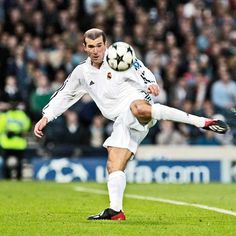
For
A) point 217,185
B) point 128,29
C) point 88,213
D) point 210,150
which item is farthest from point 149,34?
point 88,213

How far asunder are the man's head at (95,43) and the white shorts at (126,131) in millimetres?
741

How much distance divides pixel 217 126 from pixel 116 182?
129 centimetres

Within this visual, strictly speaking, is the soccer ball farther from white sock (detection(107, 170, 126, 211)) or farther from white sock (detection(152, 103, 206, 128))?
white sock (detection(107, 170, 126, 211))

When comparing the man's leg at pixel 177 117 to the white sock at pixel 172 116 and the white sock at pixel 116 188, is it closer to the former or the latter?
the white sock at pixel 172 116

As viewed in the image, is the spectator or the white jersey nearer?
the white jersey

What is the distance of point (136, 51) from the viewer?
1029 inches

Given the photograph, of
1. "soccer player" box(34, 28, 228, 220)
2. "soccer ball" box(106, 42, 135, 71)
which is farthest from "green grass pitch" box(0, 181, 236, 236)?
"soccer ball" box(106, 42, 135, 71)

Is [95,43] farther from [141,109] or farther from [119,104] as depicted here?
[141,109]

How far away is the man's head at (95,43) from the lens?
39.0 ft

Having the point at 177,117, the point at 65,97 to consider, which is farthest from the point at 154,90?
the point at 65,97

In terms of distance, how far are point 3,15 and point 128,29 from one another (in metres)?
3.22

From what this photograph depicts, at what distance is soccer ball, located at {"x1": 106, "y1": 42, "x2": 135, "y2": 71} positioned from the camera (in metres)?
11.7

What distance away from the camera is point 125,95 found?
12.0 metres

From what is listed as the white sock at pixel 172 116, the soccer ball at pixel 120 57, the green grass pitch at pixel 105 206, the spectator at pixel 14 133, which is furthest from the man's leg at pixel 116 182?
the spectator at pixel 14 133
